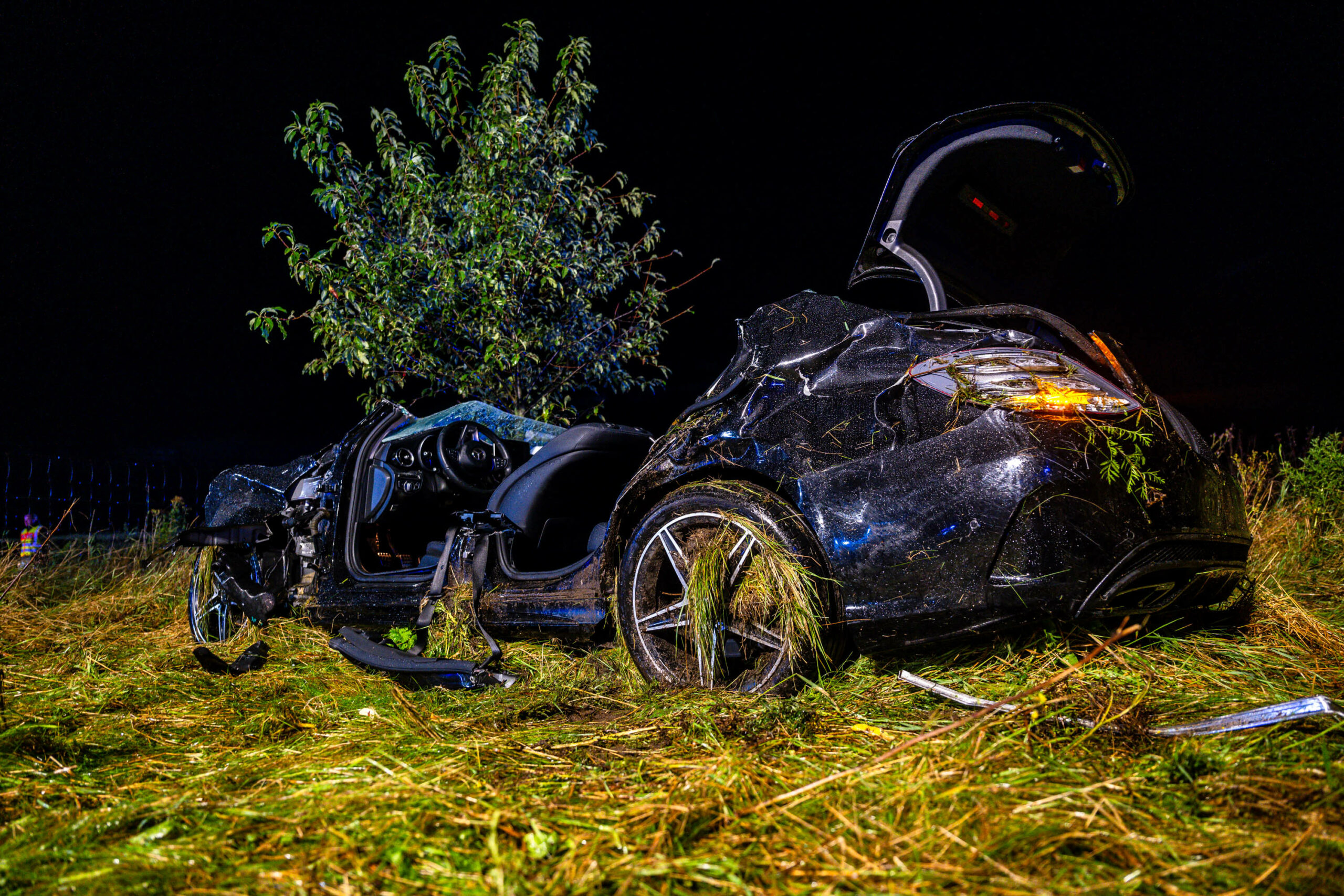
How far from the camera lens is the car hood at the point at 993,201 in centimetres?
256

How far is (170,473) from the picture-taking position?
966 cm

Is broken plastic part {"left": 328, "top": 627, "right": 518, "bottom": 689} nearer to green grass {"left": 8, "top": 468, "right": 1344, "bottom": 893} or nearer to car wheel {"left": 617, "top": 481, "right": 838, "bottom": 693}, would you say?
green grass {"left": 8, "top": 468, "right": 1344, "bottom": 893}

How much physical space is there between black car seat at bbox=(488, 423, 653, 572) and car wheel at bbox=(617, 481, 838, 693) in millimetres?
718

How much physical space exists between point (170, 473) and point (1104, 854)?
37.7 ft

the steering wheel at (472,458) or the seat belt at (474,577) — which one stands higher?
the steering wheel at (472,458)

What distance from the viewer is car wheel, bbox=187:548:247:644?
4227 mm

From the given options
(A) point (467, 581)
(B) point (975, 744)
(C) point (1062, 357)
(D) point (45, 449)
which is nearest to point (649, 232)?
(A) point (467, 581)

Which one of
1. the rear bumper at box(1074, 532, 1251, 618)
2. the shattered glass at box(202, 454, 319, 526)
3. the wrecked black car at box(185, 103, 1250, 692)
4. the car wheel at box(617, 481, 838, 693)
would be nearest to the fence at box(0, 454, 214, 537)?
the shattered glass at box(202, 454, 319, 526)

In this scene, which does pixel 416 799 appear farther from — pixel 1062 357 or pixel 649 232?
pixel 649 232

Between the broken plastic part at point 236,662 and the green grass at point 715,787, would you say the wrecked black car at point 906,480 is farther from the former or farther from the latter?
the broken plastic part at point 236,662

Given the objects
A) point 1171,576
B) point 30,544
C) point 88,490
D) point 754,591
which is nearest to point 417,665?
point 754,591

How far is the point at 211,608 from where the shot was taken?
427 cm

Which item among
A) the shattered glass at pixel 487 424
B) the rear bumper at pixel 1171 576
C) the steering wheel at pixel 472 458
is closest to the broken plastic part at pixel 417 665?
the steering wheel at pixel 472 458

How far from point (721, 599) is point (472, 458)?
6.88 ft
